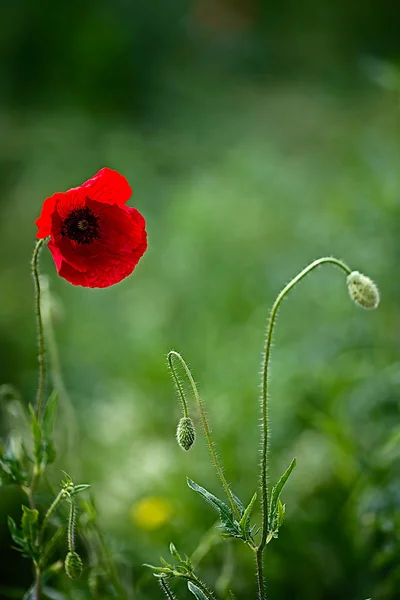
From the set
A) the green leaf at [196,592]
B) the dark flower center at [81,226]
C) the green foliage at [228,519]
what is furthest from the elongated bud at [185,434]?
the dark flower center at [81,226]

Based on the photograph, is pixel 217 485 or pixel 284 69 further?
pixel 284 69

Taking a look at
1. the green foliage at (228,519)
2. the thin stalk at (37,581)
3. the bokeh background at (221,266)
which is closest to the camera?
the green foliage at (228,519)

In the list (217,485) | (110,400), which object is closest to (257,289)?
(110,400)

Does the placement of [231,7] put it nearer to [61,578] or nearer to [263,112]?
[263,112]

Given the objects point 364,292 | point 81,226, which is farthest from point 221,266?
point 364,292

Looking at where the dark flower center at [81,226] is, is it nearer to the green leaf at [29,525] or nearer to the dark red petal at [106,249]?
the dark red petal at [106,249]

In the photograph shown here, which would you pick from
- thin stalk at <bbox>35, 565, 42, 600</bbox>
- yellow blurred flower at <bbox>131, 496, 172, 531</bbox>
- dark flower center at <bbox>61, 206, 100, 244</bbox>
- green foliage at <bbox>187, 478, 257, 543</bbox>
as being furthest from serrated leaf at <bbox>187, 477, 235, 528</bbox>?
yellow blurred flower at <bbox>131, 496, 172, 531</bbox>
